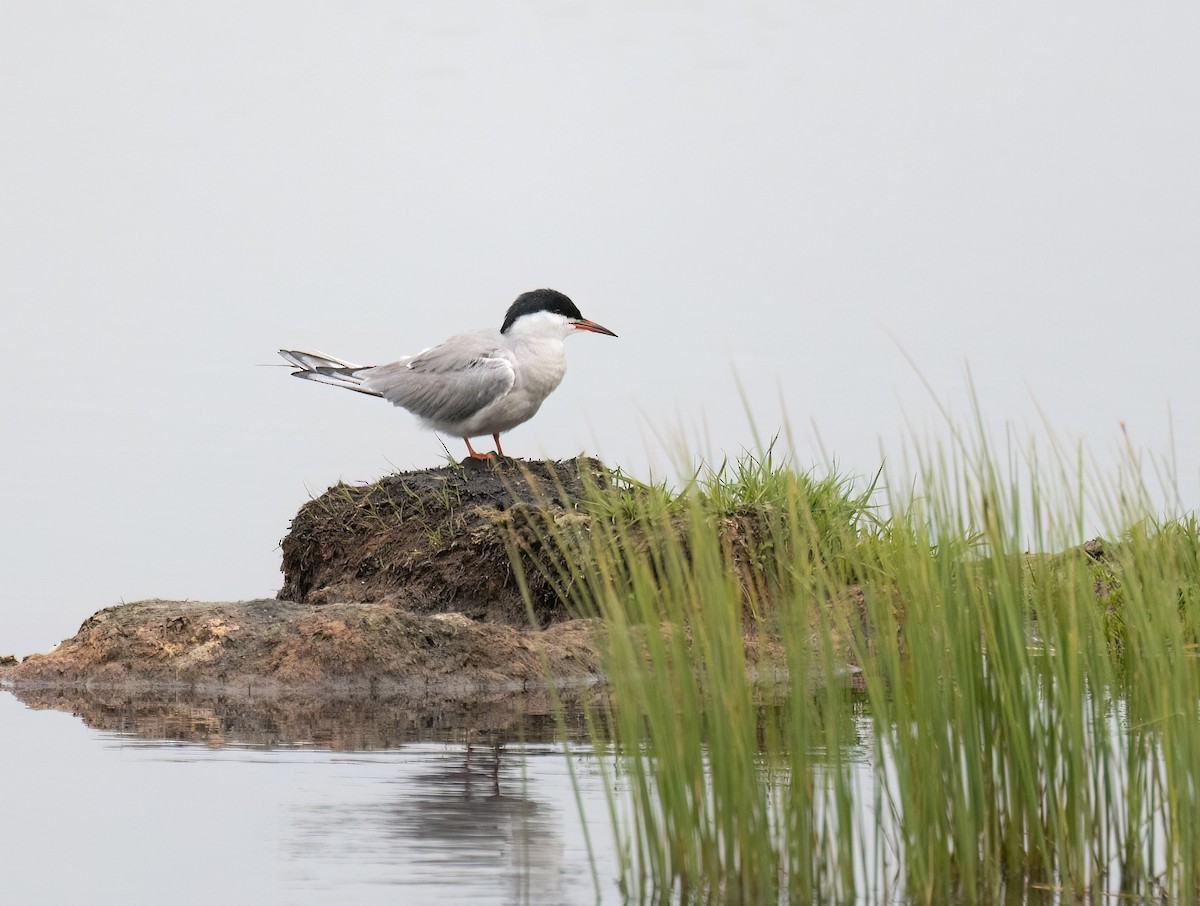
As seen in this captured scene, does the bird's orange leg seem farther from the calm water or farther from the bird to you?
the calm water

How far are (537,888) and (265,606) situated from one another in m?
5.68

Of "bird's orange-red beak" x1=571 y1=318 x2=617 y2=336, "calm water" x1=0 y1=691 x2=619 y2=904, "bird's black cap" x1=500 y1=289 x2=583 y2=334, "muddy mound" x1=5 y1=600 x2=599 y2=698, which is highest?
"bird's black cap" x1=500 y1=289 x2=583 y2=334

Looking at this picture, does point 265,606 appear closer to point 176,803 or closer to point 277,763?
point 277,763

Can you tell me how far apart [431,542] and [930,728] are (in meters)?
7.40

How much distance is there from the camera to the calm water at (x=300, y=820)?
527cm

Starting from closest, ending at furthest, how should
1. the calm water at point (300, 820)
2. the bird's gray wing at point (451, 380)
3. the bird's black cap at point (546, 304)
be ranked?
the calm water at point (300, 820), the bird's gray wing at point (451, 380), the bird's black cap at point (546, 304)

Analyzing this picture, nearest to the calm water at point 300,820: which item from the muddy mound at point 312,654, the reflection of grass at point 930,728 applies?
the reflection of grass at point 930,728

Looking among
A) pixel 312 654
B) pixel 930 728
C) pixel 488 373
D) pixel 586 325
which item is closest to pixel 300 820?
pixel 930 728

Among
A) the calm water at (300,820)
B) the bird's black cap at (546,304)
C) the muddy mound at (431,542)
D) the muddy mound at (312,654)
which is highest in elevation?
the bird's black cap at (546,304)

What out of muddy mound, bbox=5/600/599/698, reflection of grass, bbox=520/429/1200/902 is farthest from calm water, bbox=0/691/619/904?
muddy mound, bbox=5/600/599/698

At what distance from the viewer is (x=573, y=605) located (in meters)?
11.6

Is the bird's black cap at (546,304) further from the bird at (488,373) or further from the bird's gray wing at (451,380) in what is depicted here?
the bird's gray wing at (451,380)

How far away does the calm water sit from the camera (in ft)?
17.3

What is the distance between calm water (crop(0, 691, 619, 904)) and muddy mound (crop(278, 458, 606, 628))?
11.1 ft
